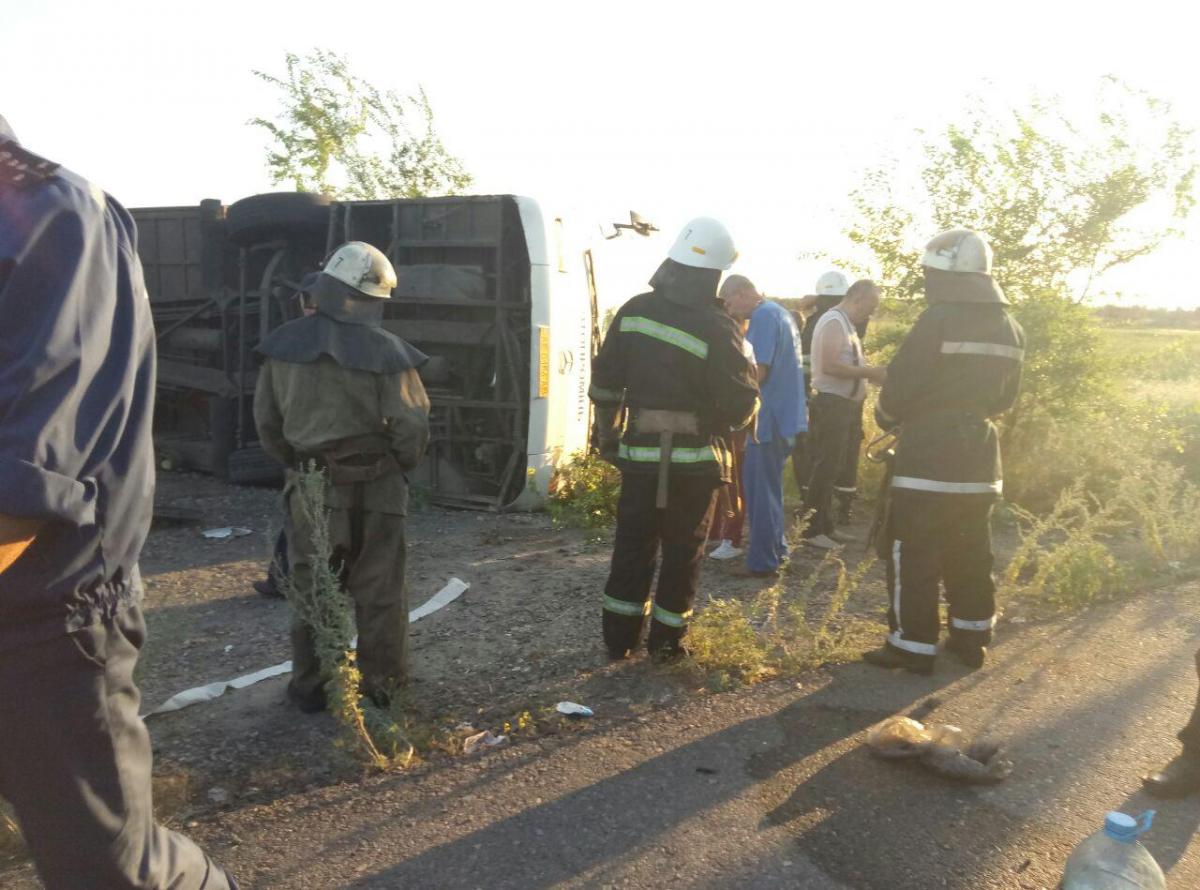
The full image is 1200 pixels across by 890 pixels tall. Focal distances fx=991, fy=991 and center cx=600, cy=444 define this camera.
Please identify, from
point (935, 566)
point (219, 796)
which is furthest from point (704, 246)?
point (219, 796)

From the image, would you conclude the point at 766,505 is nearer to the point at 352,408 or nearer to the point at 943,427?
the point at 943,427

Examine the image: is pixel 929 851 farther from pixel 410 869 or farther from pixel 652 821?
pixel 410 869

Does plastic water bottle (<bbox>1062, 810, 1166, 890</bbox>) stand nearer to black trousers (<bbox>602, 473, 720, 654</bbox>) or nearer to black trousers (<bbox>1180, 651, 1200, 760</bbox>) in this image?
black trousers (<bbox>1180, 651, 1200, 760</bbox>)

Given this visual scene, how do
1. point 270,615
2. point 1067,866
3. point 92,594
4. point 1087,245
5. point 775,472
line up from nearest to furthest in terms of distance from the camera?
point 92,594 → point 1067,866 → point 270,615 → point 775,472 → point 1087,245

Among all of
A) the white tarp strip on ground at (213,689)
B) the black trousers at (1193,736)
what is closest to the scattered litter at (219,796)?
the white tarp strip on ground at (213,689)

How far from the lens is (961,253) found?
467 centimetres

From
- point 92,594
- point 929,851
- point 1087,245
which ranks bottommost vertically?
point 929,851

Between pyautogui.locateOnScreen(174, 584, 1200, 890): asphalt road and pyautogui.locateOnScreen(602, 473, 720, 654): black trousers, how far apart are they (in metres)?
0.52

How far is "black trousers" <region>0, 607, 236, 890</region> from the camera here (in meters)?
1.86

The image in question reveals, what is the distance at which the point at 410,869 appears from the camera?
305cm

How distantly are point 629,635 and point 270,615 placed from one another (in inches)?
94.6

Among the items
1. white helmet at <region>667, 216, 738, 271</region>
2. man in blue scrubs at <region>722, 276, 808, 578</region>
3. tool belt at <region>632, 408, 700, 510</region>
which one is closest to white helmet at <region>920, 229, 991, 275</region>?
white helmet at <region>667, 216, 738, 271</region>

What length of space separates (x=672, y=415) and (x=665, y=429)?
0.08m

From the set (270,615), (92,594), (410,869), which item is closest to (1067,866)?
(410,869)
